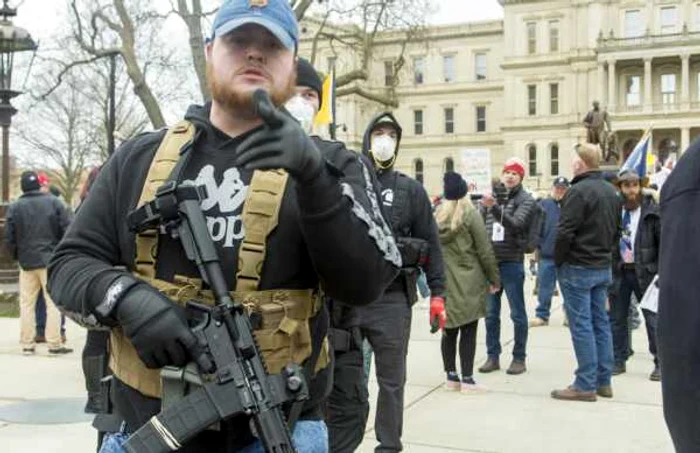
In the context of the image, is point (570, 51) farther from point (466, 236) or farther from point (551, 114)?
point (466, 236)

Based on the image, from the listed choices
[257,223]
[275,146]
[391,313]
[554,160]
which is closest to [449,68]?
[554,160]

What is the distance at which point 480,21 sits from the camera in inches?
3029

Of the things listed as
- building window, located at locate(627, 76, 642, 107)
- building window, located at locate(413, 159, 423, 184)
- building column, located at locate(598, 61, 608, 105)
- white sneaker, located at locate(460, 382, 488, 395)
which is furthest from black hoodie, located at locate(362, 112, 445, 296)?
building window, located at locate(413, 159, 423, 184)

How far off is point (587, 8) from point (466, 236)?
218ft

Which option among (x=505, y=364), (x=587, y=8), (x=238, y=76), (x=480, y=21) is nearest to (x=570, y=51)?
(x=587, y=8)

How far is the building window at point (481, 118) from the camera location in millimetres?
78438

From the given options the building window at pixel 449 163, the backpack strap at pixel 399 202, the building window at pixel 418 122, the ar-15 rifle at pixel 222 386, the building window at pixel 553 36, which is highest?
the building window at pixel 553 36

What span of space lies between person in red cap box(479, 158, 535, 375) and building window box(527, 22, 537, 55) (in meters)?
65.0

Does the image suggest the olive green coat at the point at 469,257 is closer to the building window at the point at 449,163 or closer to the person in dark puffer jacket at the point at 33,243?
the person in dark puffer jacket at the point at 33,243

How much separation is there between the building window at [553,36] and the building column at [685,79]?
9.95 m

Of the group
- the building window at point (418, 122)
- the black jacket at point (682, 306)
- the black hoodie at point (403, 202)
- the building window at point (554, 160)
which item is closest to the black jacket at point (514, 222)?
the black hoodie at point (403, 202)

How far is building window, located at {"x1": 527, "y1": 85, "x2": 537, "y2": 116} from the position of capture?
233ft

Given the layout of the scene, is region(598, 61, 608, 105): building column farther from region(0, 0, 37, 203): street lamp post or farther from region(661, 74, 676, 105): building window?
region(0, 0, 37, 203): street lamp post

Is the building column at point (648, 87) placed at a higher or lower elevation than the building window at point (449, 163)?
higher
